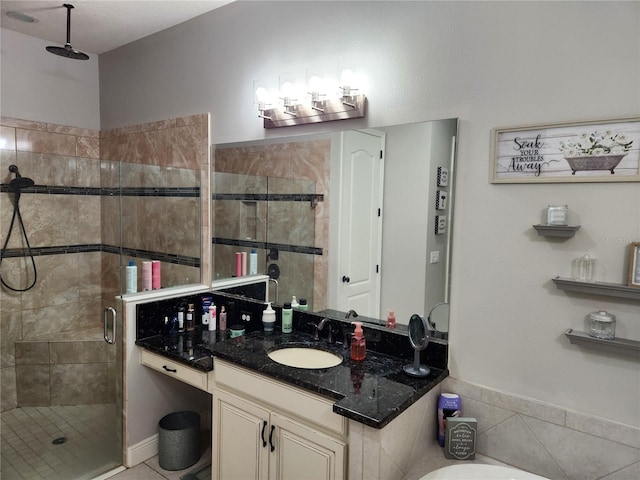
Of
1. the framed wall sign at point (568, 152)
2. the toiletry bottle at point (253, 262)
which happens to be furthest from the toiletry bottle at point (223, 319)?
the framed wall sign at point (568, 152)

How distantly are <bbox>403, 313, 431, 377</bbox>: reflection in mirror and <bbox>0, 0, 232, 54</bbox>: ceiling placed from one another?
218 centimetres

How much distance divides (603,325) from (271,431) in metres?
1.38

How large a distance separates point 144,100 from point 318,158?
5.56 feet

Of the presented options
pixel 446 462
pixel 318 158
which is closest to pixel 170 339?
pixel 318 158

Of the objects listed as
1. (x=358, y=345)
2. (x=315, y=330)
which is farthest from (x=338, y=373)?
(x=315, y=330)

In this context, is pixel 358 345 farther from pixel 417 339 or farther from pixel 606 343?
pixel 606 343

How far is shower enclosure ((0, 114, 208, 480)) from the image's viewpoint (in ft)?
8.54

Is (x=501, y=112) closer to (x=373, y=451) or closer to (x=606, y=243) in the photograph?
(x=606, y=243)

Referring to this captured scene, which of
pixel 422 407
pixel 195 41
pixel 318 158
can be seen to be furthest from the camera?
pixel 195 41

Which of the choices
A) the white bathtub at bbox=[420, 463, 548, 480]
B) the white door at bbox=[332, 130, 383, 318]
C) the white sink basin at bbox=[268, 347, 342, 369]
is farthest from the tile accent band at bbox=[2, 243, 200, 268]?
the white bathtub at bbox=[420, 463, 548, 480]

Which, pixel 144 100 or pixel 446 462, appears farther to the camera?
→ pixel 144 100

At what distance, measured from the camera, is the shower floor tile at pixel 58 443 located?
2461 mm

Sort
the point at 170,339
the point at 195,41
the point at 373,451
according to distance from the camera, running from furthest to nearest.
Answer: the point at 195,41 → the point at 170,339 → the point at 373,451

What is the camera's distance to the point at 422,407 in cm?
177
